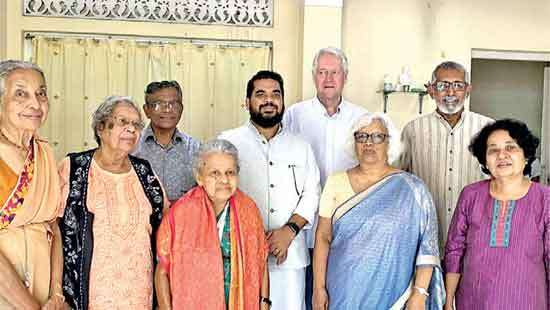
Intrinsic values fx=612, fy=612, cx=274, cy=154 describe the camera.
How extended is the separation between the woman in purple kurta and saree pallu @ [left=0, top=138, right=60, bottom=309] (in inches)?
60.6

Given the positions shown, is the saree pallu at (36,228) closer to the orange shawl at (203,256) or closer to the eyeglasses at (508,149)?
the orange shawl at (203,256)

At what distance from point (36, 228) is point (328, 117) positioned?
1.61 metres

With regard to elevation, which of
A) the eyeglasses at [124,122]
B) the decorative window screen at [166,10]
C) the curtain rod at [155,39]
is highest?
the decorative window screen at [166,10]

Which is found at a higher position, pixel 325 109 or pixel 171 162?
pixel 325 109

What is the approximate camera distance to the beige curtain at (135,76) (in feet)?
15.1

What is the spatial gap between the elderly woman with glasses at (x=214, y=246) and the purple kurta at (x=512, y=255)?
2.71 feet

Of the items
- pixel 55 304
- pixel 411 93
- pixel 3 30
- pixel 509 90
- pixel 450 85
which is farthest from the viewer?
pixel 509 90

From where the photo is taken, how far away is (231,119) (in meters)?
4.77

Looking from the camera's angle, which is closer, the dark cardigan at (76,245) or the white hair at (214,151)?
the dark cardigan at (76,245)

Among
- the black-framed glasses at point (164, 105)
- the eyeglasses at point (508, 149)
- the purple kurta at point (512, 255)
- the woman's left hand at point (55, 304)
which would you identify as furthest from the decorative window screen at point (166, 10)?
the woman's left hand at point (55, 304)

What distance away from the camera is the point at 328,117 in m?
3.12

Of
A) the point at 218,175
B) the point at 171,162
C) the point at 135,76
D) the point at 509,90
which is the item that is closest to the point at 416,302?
the point at 218,175

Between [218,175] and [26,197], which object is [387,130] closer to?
[218,175]

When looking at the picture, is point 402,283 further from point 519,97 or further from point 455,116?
point 519,97
